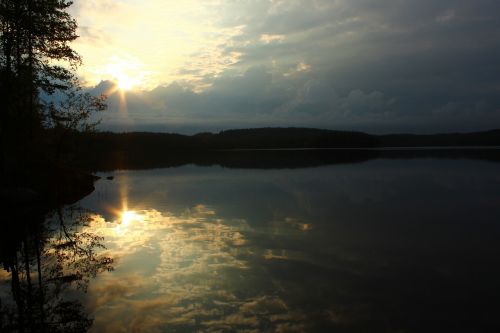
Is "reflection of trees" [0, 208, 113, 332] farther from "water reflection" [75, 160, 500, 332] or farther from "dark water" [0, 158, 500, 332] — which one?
"water reflection" [75, 160, 500, 332]

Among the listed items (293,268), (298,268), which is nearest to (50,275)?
(293,268)

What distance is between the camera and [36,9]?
30.4 meters

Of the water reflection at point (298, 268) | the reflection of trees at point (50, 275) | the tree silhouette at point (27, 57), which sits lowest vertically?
the water reflection at point (298, 268)

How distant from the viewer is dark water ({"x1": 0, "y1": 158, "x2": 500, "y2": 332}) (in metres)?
12.4

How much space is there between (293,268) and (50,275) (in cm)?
1052

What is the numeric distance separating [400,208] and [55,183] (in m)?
37.7

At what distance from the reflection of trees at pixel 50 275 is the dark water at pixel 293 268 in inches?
15.2

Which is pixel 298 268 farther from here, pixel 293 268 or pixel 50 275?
pixel 50 275

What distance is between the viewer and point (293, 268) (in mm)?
17484

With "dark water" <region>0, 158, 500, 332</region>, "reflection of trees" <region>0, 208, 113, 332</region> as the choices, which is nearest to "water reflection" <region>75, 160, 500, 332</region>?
A: "dark water" <region>0, 158, 500, 332</region>

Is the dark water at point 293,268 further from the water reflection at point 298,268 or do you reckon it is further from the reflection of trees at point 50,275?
the reflection of trees at point 50,275

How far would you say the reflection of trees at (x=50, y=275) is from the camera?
457 inches

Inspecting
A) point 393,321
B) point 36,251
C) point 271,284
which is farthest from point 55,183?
point 393,321

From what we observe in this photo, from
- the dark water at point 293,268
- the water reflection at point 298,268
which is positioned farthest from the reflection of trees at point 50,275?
the water reflection at point 298,268
